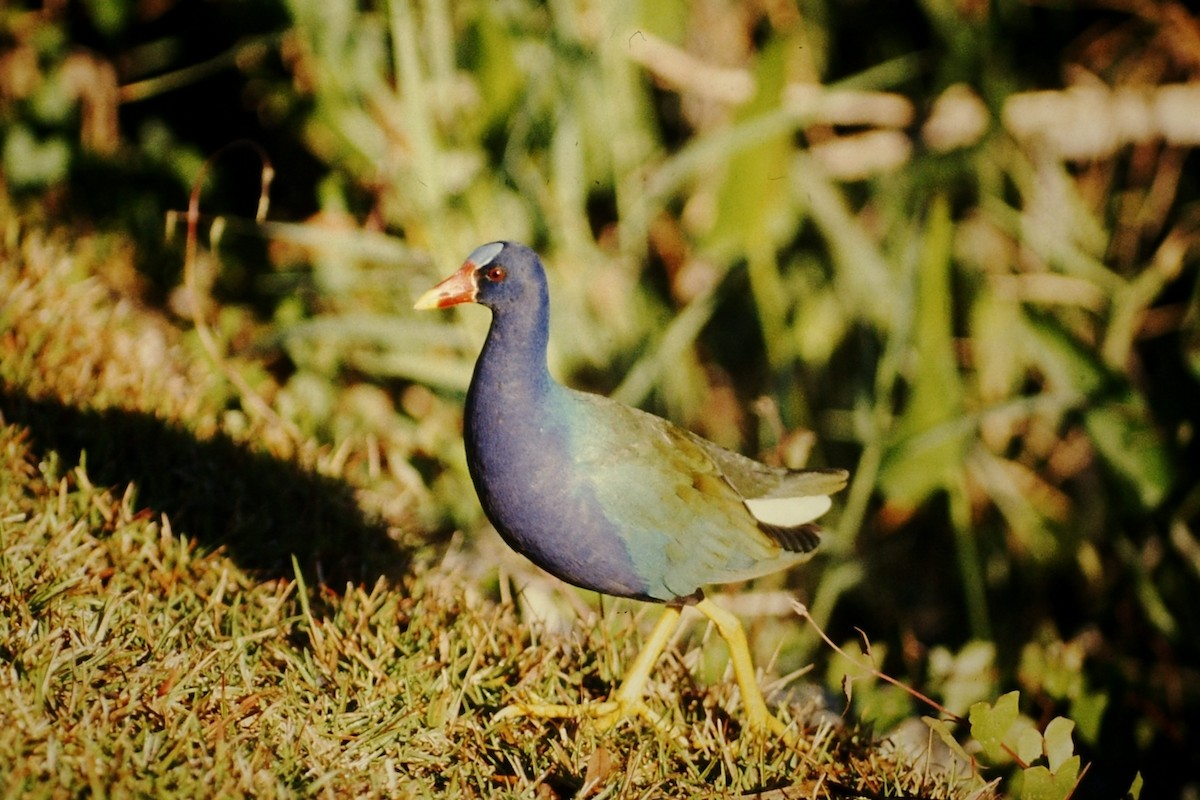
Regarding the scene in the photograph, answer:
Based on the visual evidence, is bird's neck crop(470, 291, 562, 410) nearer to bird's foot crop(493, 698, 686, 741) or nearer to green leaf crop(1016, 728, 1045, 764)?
bird's foot crop(493, 698, 686, 741)

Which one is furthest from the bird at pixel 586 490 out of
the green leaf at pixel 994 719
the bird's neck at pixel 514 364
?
the green leaf at pixel 994 719

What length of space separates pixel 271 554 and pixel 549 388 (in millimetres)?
711

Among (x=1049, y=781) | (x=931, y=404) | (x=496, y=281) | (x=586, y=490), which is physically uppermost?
(x=496, y=281)

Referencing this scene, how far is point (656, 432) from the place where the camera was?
6.32 feet

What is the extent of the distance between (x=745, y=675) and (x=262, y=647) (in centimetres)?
83

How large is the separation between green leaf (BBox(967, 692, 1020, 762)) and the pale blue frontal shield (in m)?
1.07

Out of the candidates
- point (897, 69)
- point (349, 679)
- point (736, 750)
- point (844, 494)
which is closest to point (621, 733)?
point (736, 750)

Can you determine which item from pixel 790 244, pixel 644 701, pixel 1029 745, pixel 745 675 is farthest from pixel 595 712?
pixel 790 244

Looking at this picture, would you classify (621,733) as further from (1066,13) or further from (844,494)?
(1066,13)

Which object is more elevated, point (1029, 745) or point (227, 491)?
point (227, 491)

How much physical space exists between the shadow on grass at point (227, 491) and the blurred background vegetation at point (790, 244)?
0.24 metres

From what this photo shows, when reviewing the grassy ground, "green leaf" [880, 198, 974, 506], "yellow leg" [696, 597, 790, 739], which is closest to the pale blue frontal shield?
the grassy ground

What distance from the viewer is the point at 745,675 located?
186cm

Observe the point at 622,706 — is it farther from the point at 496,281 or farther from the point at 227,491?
the point at 227,491
